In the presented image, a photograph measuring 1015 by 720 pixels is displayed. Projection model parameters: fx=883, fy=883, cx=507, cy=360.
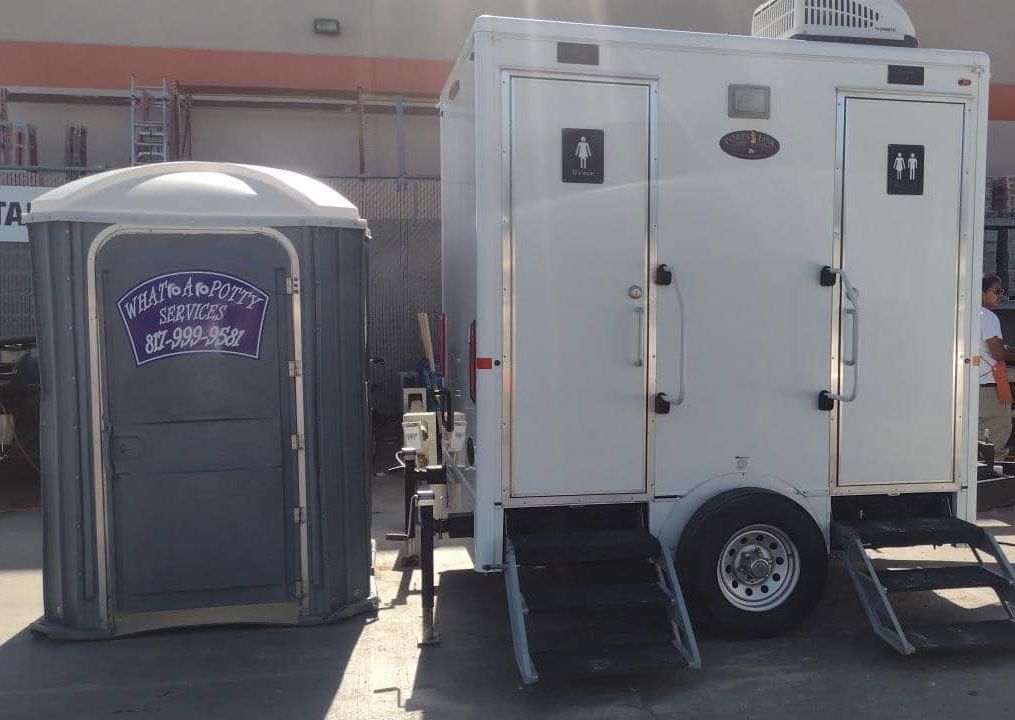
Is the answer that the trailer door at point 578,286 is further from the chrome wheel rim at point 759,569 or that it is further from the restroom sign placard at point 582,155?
the chrome wheel rim at point 759,569

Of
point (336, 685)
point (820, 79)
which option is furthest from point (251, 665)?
point (820, 79)

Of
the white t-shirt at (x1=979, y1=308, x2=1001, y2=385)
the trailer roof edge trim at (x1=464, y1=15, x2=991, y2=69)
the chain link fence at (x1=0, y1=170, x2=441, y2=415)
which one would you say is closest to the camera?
the trailer roof edge trim at (x1=464, y1=15, x2=991, y2=69)

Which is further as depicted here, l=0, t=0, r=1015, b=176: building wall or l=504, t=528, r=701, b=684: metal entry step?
l=0, t=0, r=1015, b=176: building wall

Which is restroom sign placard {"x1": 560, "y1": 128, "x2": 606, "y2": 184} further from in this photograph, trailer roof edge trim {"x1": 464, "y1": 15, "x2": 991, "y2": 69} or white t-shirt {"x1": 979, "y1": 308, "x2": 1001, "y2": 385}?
white t-shirt {"x1": 979, "y1": 308, "x2": 1001, "y2": 385}

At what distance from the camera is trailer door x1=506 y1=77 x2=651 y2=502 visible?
4.24 meters

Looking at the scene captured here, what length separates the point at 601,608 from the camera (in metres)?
4.13

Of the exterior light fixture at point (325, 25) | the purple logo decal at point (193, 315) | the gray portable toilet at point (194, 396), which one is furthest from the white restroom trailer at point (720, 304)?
the exterior light fixture at point (325, 25)

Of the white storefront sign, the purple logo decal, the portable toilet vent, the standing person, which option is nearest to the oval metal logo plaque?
the portable toilet vent

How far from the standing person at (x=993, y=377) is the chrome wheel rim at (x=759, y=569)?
3495mm

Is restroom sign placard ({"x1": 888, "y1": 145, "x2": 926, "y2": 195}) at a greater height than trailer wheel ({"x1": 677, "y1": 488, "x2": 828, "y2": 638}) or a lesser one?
greater

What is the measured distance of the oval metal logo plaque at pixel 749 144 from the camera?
14.5 ft

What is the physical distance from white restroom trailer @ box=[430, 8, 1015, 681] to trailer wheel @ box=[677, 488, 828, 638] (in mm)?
11

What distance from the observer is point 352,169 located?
1202 centimetres

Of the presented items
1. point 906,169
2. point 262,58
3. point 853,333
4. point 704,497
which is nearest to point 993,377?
point 906,169
